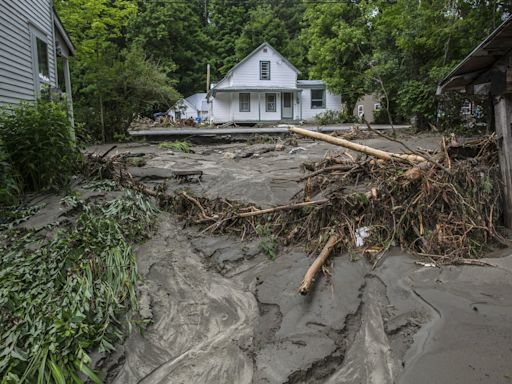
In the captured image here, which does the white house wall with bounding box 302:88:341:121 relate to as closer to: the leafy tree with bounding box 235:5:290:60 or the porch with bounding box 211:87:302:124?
the porch with bounding box 211:87:302:124

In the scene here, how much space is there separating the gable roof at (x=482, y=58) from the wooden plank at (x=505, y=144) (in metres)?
0.53

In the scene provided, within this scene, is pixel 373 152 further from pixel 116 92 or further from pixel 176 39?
pixel 176 39

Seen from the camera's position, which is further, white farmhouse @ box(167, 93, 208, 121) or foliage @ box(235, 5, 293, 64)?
foliage @ box(235, 5, 293, 64)

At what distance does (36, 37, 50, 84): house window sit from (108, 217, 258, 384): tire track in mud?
8.12 metres

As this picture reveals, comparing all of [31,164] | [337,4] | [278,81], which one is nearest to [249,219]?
[31,164]

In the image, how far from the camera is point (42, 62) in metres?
12.1

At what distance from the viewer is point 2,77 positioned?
9.09 m

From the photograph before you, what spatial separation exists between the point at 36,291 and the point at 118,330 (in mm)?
922

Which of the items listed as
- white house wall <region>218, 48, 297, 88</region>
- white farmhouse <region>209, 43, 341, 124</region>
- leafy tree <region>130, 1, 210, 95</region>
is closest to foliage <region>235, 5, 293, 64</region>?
leafy tree <region>130, 1, 210, 95</region>

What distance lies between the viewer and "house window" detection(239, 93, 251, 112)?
2966cm

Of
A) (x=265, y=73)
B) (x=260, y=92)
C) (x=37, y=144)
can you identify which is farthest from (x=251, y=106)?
(x=37, y=144)

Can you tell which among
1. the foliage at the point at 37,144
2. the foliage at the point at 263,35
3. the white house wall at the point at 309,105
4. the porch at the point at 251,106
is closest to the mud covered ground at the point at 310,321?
the foliage at the point at 37,144

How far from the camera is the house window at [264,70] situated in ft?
97.5

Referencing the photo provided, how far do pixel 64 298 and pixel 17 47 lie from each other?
321 inches
